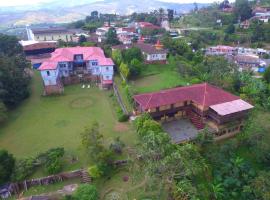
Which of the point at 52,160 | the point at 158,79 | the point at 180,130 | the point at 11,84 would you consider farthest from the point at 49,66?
the point at 180,130

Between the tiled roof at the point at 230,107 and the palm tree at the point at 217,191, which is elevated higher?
the tiled roof at the point at 230,107

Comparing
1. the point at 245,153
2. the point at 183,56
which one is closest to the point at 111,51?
the point at 183,56

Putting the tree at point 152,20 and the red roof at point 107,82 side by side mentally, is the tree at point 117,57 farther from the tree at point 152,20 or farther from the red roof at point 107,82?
the tree at point 152,20

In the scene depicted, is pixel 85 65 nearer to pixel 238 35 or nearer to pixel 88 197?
pixel 88 197

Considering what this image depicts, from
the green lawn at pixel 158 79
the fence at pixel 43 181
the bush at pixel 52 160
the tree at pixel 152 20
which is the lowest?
the fence at pixel 43 181

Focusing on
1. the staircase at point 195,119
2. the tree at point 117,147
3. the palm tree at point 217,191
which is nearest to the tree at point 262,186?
the palm tree at point 217,191

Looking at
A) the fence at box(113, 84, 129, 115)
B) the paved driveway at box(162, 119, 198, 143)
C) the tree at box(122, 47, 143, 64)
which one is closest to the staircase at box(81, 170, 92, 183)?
the paved driveway at box(162, 119, 198, 143)
